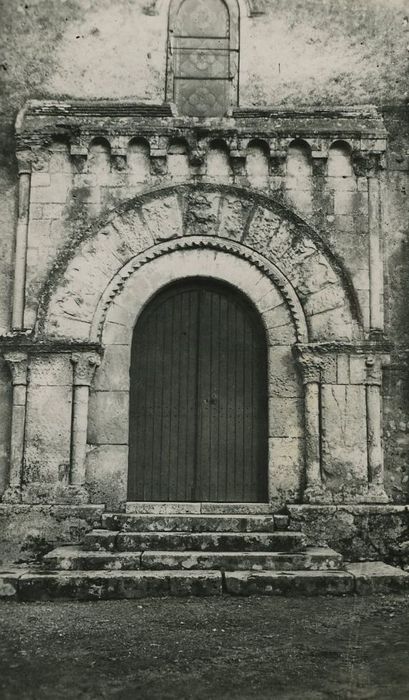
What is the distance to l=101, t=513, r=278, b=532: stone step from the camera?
7.49 m

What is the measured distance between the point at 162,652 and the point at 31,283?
4.80 meters

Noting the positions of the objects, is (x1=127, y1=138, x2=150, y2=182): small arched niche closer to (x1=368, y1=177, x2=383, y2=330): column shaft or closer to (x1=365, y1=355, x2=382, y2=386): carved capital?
(x1=368, y1=177, x2=383, y2=330): column shaft

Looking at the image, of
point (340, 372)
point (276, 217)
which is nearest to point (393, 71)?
point (276, 217)

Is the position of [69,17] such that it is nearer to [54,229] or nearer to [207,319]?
[54,229]

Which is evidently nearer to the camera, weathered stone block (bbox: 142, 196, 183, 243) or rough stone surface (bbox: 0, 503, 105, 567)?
rough stone surface (bbox: 0, 503, 105, 567)

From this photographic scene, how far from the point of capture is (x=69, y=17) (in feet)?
29.2

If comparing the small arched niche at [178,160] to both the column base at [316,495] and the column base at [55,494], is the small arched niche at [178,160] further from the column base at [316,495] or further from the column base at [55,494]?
the column base at [316,495]

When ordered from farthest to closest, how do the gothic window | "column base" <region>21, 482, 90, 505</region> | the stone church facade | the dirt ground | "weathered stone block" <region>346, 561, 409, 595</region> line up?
the gothic window → the stone church facade → "column base" <region>21, 482, 90, 505</region> → "weathered stone block" <region>346, 561, 409, 595</region> → the dirt ground

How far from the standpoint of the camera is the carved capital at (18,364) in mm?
7938

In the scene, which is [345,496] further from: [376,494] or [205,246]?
[205,246]

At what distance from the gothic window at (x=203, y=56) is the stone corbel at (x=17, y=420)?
363 centimetres

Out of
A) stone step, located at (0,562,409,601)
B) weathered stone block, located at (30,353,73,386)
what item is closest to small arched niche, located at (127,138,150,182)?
weathered stone block, located at (30,353,73,386)

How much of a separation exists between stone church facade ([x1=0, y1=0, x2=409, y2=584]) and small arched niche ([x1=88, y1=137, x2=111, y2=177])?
0.07ft

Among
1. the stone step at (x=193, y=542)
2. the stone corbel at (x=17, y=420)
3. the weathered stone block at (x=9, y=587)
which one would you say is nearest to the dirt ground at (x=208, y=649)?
the weathered stone block at (x=9, y=587)
